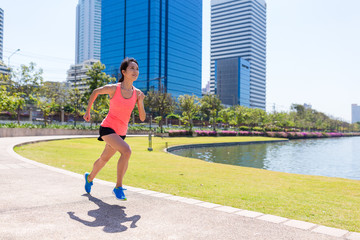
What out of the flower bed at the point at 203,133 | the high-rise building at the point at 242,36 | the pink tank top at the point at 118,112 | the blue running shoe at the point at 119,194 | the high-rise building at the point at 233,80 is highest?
the high-rise building at the point at 242,36

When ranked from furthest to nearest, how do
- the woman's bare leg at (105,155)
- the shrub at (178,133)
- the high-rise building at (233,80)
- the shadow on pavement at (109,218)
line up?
the high-rise building at (233,80) < the shrub at (178,133) < the woman's bare leg at (105,155) < the shadow on pavement at (109,218)

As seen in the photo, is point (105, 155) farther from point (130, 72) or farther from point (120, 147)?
point (130, 72)

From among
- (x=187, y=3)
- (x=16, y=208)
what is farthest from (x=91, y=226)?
(x=187, y=3)

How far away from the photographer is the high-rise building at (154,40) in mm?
100000

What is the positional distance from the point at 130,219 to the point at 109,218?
0.25 meters

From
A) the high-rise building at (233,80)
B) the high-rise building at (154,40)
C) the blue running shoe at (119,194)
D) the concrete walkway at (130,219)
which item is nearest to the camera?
the concrete walkway at (130,219)

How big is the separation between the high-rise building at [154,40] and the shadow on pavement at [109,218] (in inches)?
3539

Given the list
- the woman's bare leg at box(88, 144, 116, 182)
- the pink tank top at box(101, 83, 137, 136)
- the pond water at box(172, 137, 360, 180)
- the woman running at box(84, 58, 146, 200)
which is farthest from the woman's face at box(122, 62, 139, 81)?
the pond water at box(172, 137, 360, 180)

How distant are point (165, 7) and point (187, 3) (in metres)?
15.6

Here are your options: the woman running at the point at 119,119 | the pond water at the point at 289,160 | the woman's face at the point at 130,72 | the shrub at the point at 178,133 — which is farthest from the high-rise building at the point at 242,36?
the woman running at the point at 119,119

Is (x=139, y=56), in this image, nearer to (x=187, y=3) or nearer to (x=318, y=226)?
(x=187, y=3)

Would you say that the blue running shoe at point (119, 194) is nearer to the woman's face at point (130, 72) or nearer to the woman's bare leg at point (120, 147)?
the woman's bare leg at point (120, 147)

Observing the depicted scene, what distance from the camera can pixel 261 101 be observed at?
182 meters

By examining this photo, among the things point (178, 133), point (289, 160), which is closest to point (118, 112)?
point (289, 160)
